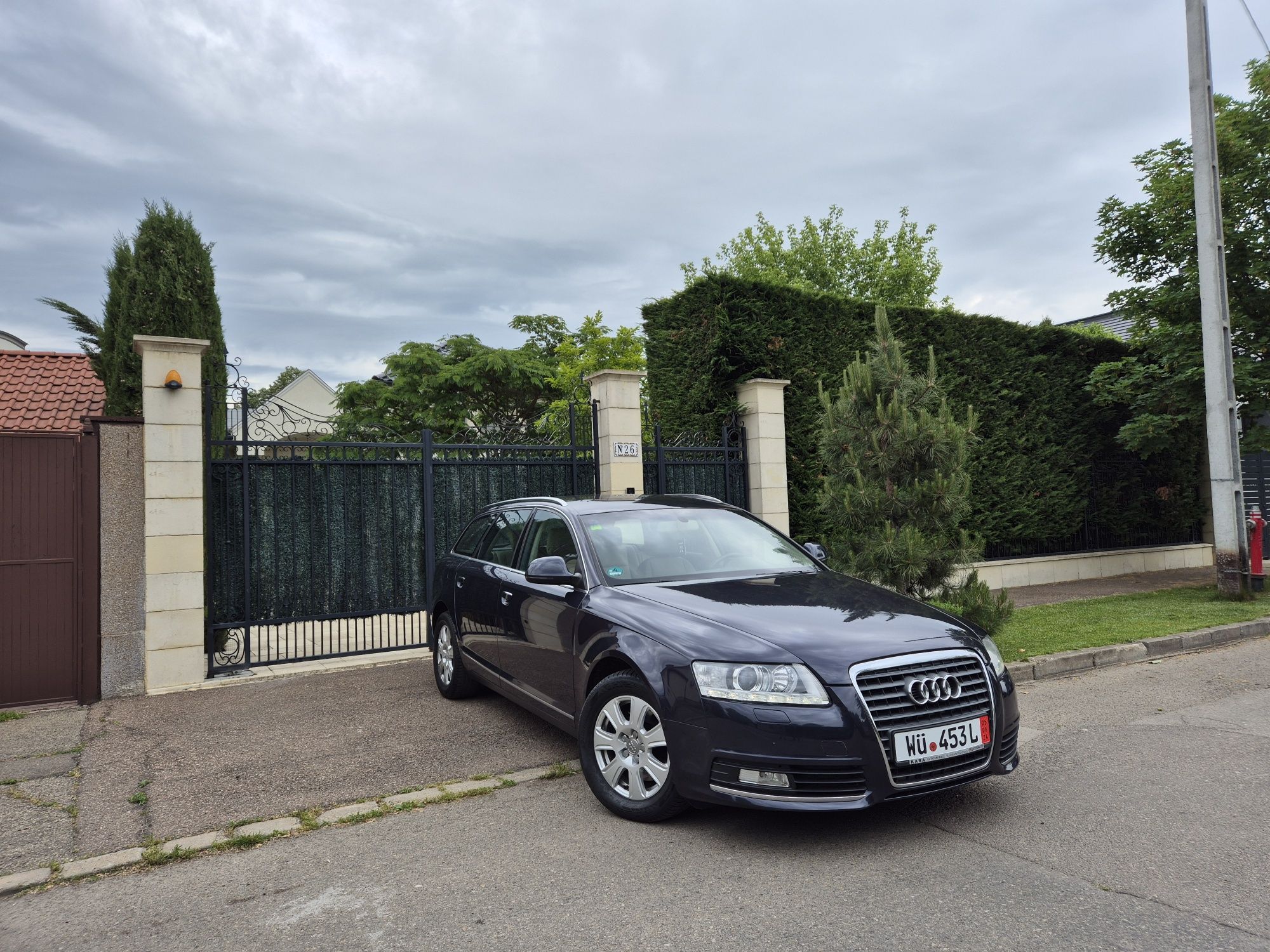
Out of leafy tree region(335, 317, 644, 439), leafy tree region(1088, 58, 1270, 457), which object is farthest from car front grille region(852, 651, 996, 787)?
leafy tree region(335, 317, 644, 439)

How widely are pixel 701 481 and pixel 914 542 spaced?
3.61 metres

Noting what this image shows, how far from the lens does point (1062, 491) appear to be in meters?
13.9

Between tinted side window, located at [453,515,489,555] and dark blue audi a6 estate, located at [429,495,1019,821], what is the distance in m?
1.29

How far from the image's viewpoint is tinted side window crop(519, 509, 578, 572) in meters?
5.06

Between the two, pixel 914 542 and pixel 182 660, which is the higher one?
pixel 914 542

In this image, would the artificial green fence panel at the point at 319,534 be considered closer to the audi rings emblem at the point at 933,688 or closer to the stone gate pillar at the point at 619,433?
the stone gate pillar at the point at 619,433

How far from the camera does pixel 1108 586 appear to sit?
13.0 meters

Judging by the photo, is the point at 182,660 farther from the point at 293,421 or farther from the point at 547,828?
the point at 547,828

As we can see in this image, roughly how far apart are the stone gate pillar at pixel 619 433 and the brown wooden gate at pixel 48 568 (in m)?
4.94

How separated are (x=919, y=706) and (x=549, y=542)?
2.59 metres

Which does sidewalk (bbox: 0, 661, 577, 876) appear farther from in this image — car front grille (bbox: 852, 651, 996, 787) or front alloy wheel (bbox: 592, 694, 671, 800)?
car front grille (bbox: 852, 651, 996, 787)

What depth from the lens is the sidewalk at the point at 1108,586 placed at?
11742mm

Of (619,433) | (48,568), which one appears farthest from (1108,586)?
(48,568)

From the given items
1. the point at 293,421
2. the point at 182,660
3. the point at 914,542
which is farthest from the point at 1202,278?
the point at 182,660
